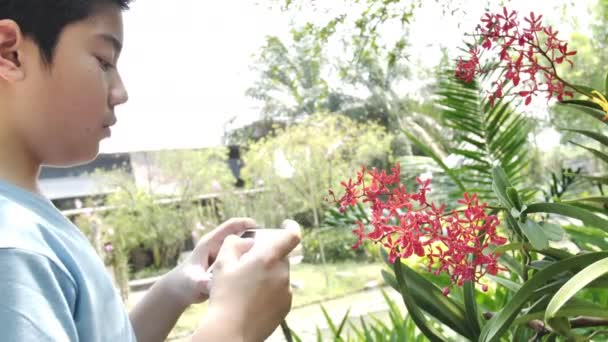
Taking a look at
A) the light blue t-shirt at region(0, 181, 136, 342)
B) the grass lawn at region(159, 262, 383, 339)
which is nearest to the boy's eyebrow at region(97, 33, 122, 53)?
the light blue t-shirt at region(0, 181, 136, 342)

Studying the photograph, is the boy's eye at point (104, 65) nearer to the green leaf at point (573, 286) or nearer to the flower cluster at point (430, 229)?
the flower cluster at point (430, 229)

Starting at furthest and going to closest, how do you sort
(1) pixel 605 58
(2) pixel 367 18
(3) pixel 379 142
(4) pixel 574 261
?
→ 1. (3) pixel 379 142
2. (1) pixel 605 58
3. (2) pixel 367 18
4. (4) pixel 574 261

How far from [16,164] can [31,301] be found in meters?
0.12

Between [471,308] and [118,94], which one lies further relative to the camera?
[471,308]

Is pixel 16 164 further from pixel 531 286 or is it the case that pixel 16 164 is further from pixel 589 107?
pixel 589 107

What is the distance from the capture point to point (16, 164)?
0.38 m

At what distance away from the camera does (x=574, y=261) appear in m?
0.46

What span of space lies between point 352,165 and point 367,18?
4.21 metres

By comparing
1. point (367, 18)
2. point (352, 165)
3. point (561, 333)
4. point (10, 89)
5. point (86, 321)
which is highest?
point (367, 18)

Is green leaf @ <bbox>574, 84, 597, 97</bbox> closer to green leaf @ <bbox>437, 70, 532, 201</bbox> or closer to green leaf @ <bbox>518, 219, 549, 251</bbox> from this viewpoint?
green leaf @ <bbox>518, 219, 549, 251</bbox>

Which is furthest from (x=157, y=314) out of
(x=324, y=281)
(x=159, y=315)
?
(x=324, y=281)

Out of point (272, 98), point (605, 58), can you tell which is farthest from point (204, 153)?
point (605, 58)

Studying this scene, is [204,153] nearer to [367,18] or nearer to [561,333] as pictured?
[367,18]

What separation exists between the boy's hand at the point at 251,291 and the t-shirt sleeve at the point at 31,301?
3.3 inches
